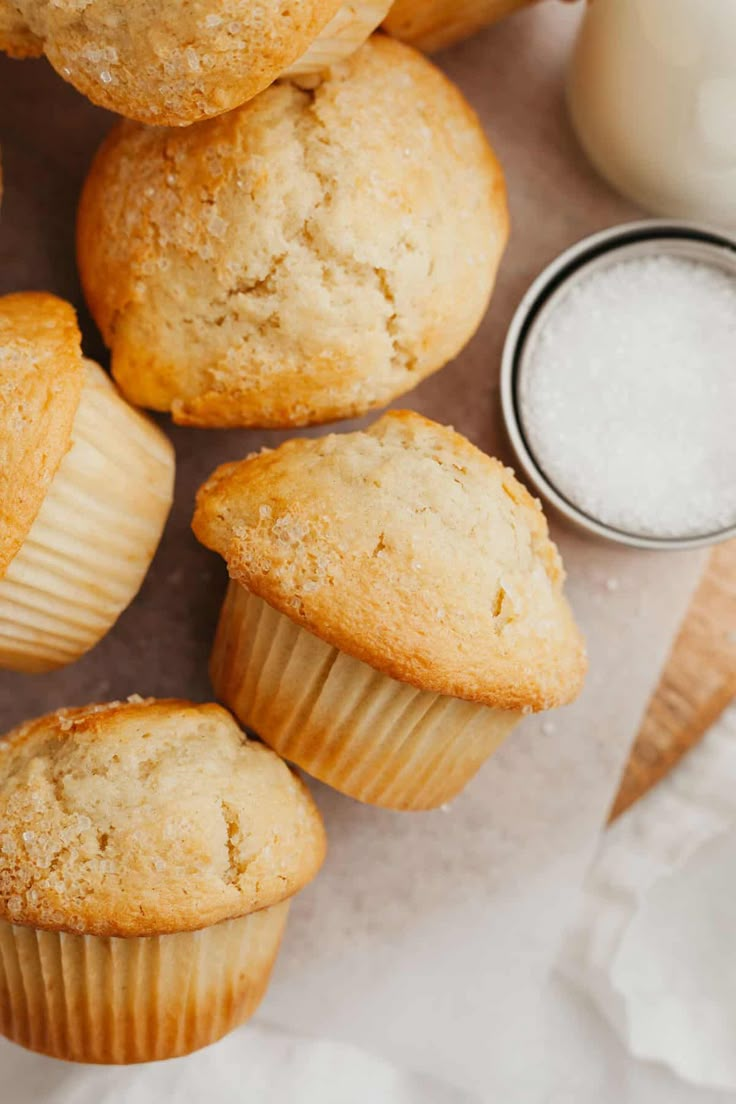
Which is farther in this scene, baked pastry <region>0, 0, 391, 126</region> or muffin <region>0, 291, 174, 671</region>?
muffin <region>0, 291, 174, 671</region>

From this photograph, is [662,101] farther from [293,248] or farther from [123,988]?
[123,988]

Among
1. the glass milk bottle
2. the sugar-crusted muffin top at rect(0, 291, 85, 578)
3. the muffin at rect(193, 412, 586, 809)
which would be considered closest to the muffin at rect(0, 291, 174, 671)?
the sugar-crusted muffin top at rect(0, 291, 85, 578)

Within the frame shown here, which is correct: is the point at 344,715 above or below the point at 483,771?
above

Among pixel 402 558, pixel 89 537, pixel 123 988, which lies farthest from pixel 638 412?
pixel 123 988

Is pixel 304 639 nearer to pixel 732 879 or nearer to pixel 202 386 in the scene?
pixel 202 386

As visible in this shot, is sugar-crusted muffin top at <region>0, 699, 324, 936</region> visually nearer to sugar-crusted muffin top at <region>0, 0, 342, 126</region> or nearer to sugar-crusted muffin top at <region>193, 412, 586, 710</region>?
sugar-crusted muffin top at <region>193, 412, 586, 710</region>

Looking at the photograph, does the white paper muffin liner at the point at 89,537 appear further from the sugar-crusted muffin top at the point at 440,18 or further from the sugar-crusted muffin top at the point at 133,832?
the sugar-crusted muffin top at the point at 440,18
